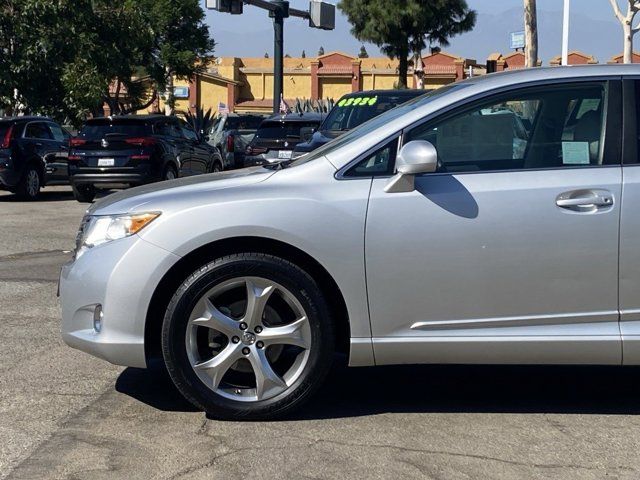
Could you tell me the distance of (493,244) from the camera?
15.3 ft

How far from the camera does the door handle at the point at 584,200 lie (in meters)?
4.70

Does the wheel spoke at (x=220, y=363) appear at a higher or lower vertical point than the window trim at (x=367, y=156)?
lower

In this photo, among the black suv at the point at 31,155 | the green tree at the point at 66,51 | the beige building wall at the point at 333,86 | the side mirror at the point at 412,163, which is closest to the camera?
the side mirror at the point at 412,163

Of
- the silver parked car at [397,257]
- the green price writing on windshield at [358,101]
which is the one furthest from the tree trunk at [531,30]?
the silver parked car at [397,257]

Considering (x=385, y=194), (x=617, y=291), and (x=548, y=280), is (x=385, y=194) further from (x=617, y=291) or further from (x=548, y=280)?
(x=617, y=291)

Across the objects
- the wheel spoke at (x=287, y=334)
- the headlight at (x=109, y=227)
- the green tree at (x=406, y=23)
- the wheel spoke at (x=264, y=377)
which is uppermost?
the green tree at (x=406, y=23)

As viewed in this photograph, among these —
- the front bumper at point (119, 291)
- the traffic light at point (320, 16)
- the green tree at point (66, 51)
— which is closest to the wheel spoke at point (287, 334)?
the front bumper at point (119, 291)

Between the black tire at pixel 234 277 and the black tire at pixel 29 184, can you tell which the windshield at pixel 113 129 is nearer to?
the black tire at pixel 29 184

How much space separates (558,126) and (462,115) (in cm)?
50

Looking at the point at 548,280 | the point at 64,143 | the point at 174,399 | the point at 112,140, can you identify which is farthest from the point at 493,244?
the point at 64,143

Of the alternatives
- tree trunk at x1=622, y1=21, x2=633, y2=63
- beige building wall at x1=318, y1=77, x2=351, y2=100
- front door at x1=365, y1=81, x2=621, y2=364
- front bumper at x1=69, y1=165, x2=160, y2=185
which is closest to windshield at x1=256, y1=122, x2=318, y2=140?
front bumper at x1=69, y1=165, x2=160, y2=185

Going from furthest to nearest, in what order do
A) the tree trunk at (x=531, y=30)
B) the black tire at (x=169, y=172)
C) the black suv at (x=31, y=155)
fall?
1. the tree trunk at (x=531, y=30)
2. the black tire at (x=169, y=172)
3. the black suv at (x=31, y=155)

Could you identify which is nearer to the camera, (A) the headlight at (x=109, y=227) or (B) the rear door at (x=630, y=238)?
(B) the rear door at (x=630, y=238)

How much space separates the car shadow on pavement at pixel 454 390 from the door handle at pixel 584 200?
1.18 m
